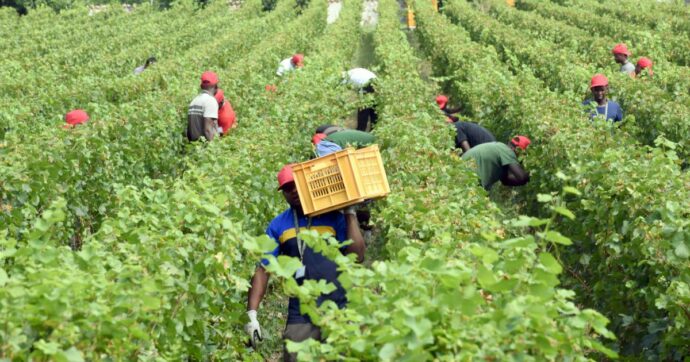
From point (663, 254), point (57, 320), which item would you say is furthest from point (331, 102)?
point (57, 320)

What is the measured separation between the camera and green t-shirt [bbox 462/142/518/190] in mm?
8734

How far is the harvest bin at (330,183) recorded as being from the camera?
18.3 feet

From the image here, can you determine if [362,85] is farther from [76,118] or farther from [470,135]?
[76,118]

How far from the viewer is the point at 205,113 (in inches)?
429

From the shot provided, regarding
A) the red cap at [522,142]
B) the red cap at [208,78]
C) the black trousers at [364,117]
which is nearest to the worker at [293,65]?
the black trousers at [364,117]

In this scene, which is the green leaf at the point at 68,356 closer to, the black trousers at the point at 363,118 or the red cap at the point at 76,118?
the red cap at the point at 76,118

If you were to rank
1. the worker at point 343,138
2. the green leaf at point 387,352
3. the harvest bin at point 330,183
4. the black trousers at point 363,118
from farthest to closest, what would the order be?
the black trousers at point 363,118 < the worker at point 343,138 < the harvest bin at point 330,183 < the green leaf at point 387,352

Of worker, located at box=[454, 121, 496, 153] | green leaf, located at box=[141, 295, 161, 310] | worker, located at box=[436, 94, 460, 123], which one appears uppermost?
green leaf, located at box=[141, 295, 161, 310]

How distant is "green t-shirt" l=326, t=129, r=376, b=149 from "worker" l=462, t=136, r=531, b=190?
1134mm

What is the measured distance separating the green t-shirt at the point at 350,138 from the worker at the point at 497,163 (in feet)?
3.72

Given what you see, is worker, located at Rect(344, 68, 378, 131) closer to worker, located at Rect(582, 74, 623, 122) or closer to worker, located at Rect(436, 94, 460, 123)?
worker, located at Rect(436, 94, 460, 123)

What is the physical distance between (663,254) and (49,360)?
3626mm

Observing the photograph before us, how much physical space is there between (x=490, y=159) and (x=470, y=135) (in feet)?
4.02

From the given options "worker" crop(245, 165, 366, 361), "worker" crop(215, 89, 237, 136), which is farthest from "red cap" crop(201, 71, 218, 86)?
"worker" crop(245, 165, 366, 361)
